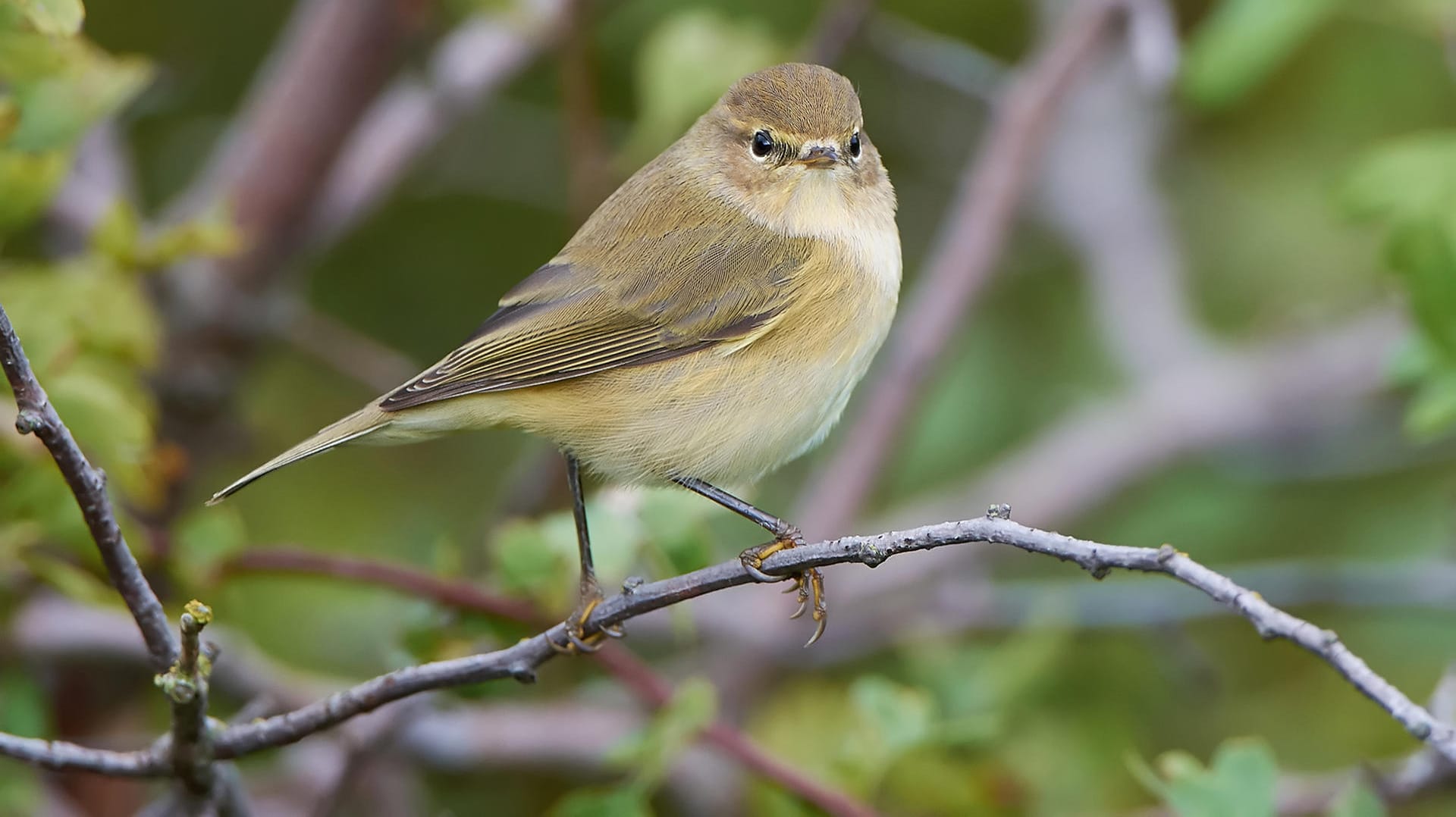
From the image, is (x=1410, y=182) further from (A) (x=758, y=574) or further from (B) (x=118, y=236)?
(B) (x=118, y=236)

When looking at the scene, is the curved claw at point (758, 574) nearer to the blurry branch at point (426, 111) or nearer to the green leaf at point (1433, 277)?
the green leaf at point (1433, 277)

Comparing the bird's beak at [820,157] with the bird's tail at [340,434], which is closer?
the bird's tail at [340,434]

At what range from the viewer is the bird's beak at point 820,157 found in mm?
3393

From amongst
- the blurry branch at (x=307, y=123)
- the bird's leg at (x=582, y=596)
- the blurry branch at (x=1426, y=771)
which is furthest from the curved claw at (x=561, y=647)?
the blurry branch at (x=307, y=123)

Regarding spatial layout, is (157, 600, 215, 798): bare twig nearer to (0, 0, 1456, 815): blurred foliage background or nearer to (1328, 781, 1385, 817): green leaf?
(0, 0, 1456, 815): blurred foliage background

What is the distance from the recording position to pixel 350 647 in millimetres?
4816

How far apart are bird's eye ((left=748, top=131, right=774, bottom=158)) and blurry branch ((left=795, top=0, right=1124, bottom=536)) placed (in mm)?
1038

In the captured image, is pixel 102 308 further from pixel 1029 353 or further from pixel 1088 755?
pixel 1029 353

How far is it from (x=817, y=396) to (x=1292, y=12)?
4.94 ft

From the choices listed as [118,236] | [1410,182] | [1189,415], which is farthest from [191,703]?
[1189,415]

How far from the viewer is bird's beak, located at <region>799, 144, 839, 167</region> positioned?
339 centimetres

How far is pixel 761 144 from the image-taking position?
351 cm

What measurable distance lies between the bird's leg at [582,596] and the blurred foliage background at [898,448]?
0.07 metres

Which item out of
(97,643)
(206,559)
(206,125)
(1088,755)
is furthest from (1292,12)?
(206,125)
